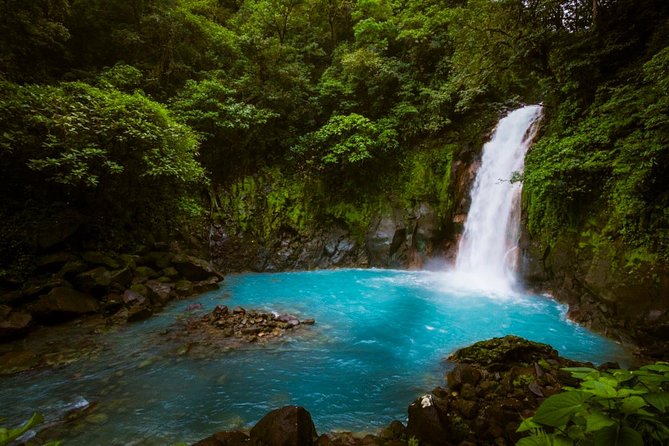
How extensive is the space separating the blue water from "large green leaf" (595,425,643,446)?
3157 mm

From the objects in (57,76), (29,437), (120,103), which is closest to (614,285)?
(29,437)

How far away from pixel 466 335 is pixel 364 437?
3.79m

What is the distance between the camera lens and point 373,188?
13.8m

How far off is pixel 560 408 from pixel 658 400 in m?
0.40

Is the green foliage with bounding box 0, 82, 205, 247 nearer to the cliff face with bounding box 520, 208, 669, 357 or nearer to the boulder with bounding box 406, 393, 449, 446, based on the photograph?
the boulder with bounding box 406, 393, 449, 446

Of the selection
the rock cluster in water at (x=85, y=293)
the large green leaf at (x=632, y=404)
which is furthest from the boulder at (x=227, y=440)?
the rock cluster in water at (x=85, y=293)

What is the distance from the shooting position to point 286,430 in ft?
10.4

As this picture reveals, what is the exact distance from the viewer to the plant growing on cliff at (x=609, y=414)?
4.43ft

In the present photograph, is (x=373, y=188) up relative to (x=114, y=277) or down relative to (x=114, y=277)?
up

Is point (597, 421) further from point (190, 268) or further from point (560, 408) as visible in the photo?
point (190, 268)

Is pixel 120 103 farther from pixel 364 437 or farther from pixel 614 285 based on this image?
pixel 614 285

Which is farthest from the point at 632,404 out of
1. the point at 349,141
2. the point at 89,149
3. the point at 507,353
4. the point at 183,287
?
the point at 349,141

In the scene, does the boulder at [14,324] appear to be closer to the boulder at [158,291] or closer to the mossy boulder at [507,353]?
the boulder at [158,291]

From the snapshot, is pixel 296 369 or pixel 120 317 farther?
pixel 120 317
